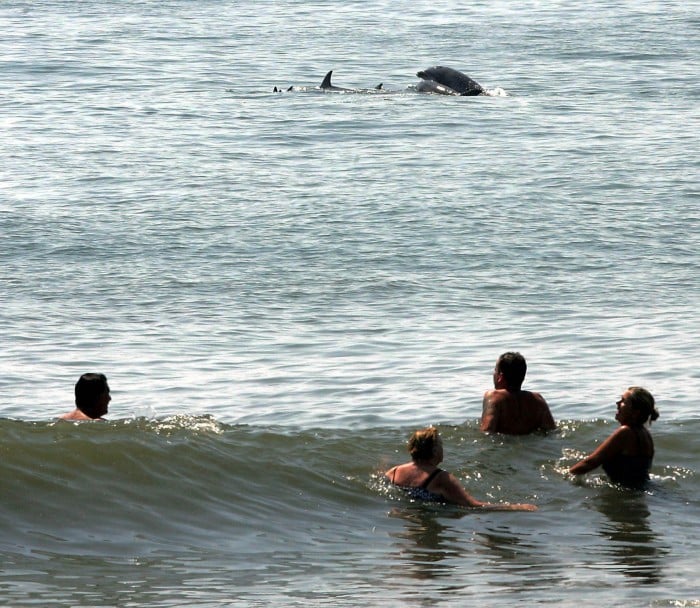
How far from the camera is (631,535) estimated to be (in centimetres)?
1088

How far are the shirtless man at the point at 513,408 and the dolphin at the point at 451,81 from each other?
74.0ft

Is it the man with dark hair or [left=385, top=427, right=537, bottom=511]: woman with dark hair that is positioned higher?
the man with dark hair

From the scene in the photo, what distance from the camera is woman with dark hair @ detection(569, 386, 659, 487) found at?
11.6m

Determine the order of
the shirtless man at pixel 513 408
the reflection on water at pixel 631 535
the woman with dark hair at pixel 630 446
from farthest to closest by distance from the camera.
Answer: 1. the shirtless man at pixel 513 408
2. the woman with dark hair at pixel 630 446
3. the reflection on water at pixel 631 535

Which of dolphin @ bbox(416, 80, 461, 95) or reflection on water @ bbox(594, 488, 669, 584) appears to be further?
dolphin @ bbox(416, 80, 461, 95)

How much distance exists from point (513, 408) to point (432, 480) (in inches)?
83.6

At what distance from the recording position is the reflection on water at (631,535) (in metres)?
9.85

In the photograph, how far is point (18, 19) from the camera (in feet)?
153

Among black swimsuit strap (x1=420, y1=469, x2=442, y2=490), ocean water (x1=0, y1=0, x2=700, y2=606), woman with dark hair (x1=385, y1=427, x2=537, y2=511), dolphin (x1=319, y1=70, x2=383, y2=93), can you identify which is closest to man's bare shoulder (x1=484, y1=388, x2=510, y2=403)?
ocean water (x1=0, y1=0, x2=700, y2=606)

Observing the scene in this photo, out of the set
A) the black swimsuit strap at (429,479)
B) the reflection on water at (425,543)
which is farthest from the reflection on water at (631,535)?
the black swimsuit strap at (429,479)

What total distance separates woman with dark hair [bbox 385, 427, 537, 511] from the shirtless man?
184cm

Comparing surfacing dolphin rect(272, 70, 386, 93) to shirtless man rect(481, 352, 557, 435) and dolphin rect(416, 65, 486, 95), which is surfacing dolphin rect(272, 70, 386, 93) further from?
shirtless man rect(481, 352, 557, 435)

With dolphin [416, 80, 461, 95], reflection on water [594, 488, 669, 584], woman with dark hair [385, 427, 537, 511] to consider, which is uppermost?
dolphin [416, 80, 461, 95]

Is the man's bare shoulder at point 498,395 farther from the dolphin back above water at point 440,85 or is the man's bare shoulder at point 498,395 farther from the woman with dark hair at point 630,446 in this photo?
the dolphin back above water at point 440,85
